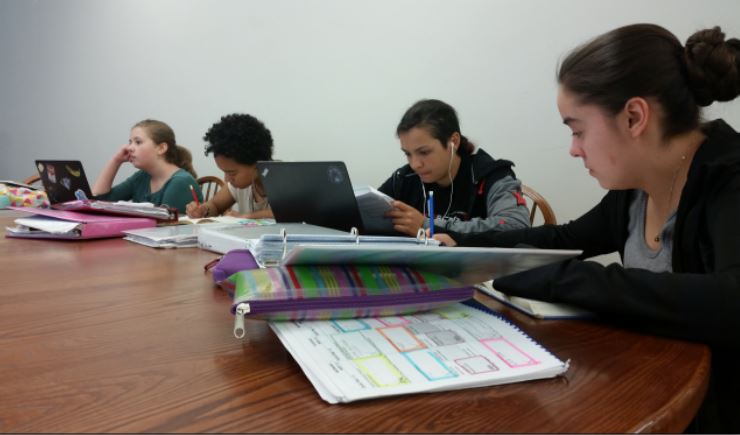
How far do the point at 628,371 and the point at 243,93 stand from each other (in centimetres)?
293

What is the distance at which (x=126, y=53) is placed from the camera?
146 inches

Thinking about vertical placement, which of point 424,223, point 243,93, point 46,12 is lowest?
point 424,223

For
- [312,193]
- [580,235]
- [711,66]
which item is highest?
[711,66]

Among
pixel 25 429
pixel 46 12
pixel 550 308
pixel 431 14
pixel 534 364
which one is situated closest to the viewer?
pixel 25 429

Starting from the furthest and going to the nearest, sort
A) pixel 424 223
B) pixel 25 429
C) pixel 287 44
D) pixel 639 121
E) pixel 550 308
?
pixel 287 44 → pixel 424 223 → pixel 639 121 → pixel 550 308 → pixel 25 429

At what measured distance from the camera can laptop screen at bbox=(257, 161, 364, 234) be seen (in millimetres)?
1284

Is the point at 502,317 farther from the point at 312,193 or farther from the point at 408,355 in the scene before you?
the point at 312,193

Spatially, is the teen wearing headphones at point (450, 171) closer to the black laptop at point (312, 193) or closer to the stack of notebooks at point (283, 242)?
the black laptop at point (312, 193)

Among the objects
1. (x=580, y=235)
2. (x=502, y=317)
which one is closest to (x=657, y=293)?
(x=502, y=317)

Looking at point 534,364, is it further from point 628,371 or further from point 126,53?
point 126,53

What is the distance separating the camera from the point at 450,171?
5.89 ft

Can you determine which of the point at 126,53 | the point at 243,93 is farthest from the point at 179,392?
the point at 126,53

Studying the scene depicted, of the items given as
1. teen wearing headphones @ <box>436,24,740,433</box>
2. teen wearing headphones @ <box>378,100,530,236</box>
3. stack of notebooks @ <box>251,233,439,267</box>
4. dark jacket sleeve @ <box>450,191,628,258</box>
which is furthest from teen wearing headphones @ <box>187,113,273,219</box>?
stack of notebooks @ <box>251,233,439,267</box>

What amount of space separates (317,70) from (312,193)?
163 centimetres
